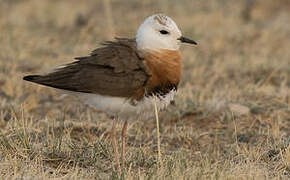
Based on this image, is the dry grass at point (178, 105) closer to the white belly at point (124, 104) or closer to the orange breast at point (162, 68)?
the white belly at point (124, 104)

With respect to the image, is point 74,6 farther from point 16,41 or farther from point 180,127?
point 180,127

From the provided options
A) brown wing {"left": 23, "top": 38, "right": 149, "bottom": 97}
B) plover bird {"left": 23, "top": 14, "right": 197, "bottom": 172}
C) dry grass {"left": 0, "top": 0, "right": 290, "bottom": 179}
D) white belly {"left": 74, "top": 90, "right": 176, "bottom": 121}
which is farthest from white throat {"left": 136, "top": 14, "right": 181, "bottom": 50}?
dry grass {"left": 0, "top": 0, "right": 290, "bottom": 179}

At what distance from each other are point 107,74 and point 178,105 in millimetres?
2369

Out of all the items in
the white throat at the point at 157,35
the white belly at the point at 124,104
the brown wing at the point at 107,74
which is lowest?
the white belly at the point at 124,104

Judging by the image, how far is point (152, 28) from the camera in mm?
4207

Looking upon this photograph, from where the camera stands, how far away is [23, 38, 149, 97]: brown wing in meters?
4.04

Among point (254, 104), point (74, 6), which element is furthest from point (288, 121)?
point (74, 6)

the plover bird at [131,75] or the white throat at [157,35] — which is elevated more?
the white throat at [157,35]

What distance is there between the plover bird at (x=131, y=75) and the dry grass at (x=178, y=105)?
49cm

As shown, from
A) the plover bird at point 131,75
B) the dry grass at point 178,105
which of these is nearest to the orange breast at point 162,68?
the plover bird at point 131,75

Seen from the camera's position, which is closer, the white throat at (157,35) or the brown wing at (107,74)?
the brown wing at (107,74)

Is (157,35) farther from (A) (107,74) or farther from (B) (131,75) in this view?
(A) (107,74)

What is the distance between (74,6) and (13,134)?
11.8m

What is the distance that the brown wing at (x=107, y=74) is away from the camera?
4039mm
